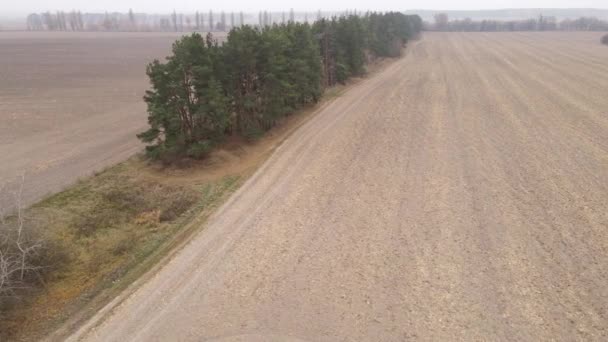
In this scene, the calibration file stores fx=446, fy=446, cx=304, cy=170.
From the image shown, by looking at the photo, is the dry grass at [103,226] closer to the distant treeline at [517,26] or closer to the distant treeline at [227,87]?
the distant treeline at [227,87]

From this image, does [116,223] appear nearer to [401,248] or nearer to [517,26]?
[401,248]

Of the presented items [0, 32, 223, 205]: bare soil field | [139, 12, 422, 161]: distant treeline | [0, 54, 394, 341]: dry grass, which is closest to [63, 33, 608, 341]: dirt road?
Answer: [0, 54, 394, 341]: dry grass

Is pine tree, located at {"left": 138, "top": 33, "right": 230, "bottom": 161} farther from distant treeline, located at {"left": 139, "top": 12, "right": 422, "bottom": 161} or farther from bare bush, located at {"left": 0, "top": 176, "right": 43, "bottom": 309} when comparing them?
bare bush, located at {"left": 0, "top": 176, "right": 43, "bottom": 309}

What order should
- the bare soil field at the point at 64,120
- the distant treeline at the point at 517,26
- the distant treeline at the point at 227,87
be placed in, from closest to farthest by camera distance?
1. the distant treeline at the point at 227,87
2. the bare soil field at the point at 64,120
3. the distant treeline at the point at 517,26

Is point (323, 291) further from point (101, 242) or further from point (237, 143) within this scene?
point (237, 143)

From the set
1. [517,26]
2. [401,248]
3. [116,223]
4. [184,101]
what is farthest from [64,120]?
[517,26]

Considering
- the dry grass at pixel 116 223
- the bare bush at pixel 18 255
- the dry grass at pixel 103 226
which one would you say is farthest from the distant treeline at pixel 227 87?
the bare bush at pixel 18 255

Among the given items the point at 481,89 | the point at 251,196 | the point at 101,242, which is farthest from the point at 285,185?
the point at 481,89
